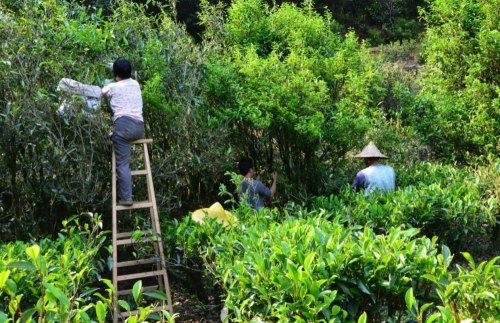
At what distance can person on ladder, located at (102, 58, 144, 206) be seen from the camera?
5199 mm

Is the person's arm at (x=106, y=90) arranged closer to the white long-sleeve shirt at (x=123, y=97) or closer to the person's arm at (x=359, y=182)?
the white long-sleeve shirt at (x=123, y=97)

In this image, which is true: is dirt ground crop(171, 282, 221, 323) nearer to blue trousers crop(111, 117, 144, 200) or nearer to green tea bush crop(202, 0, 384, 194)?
blue trousers crop(111, 117, 144, 200)

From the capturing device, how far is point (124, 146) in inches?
208

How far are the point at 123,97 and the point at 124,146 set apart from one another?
453 millimetres

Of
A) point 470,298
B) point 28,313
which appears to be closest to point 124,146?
point 28,313

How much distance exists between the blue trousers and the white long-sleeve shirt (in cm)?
6

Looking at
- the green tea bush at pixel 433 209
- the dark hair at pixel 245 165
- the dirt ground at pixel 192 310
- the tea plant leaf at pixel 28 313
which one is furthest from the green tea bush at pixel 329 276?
the dark hair at pixel 245 165

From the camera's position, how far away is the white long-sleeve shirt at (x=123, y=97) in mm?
5211

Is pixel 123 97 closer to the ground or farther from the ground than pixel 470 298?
farther from the ground

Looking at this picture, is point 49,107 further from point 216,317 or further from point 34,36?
point 216,317

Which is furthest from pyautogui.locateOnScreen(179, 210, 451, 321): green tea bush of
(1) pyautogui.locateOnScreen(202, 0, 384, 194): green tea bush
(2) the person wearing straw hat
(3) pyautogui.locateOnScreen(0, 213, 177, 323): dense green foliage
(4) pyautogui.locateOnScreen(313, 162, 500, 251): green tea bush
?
(1) pyautogui.locateOnScreen(202, 0, 384, 194): green tea bush

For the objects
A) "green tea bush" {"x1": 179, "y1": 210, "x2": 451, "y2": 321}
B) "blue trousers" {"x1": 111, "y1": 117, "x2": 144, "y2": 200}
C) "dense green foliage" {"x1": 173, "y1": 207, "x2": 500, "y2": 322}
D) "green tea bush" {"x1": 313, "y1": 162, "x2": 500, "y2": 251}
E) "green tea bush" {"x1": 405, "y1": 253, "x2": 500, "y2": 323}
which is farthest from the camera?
"green tea bush" {"x1": 313, "y1": 162, "x2": 500, "y2": 251}

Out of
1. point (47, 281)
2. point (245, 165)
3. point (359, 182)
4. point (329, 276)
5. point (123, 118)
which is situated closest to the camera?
point (47, 281)

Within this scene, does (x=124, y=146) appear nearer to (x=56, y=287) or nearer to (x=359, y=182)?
(x=56, y=287)
